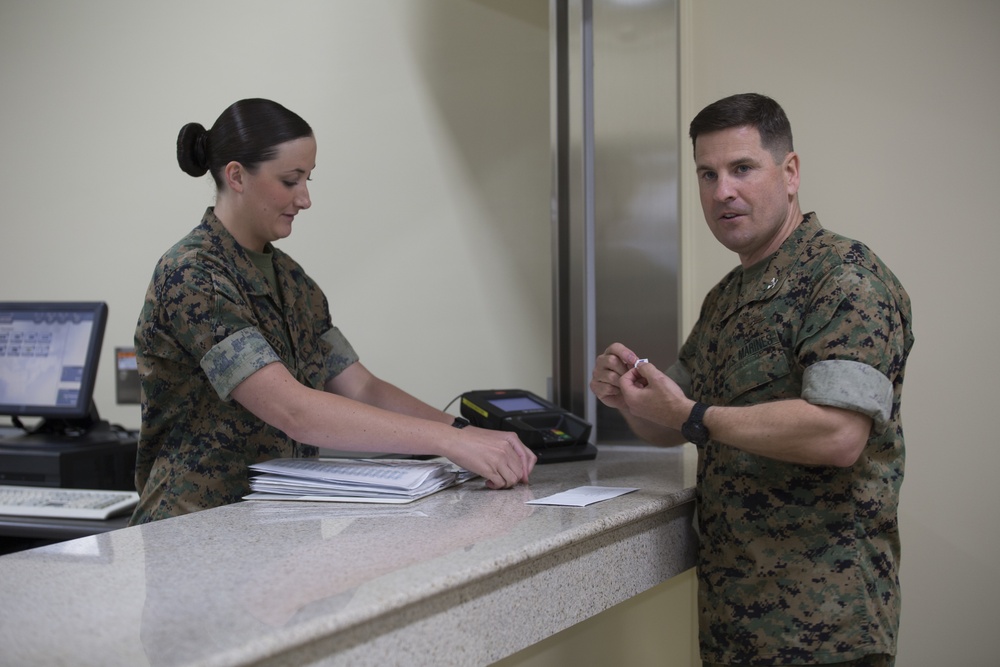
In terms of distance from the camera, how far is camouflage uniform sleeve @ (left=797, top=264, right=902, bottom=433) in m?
1.30

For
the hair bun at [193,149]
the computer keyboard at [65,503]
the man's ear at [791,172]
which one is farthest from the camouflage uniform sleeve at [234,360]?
the computer keyboard at [65,503]

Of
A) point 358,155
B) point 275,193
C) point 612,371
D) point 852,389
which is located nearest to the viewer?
point 852,389

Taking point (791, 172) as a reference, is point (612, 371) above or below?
below

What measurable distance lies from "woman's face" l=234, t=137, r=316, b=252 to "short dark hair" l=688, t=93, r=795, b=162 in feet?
2.53

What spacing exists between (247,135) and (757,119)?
36.9 inches

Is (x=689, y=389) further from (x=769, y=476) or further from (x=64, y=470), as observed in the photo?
(x=64, y=470)

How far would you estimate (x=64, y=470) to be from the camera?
8.88ft

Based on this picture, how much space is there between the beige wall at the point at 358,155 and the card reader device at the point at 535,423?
2.48 feet

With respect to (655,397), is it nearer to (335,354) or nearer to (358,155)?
(335,354)

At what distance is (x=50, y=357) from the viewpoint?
291cm

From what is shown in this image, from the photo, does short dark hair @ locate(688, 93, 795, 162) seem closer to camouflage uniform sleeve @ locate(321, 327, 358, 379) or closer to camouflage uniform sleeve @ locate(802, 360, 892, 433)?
camouflage uniform sleeve @ locate(802, 360, 892, 433)

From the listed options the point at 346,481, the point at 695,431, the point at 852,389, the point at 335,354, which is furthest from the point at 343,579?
the point at 335,354

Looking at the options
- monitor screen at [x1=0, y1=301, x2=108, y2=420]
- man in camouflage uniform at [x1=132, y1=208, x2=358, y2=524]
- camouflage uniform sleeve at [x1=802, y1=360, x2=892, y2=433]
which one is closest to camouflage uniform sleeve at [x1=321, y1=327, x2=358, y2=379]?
man in camouflage uniform at [x1=132, y1=208, x2=358, y2=524]

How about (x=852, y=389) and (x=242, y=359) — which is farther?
(x=242, y=359)
